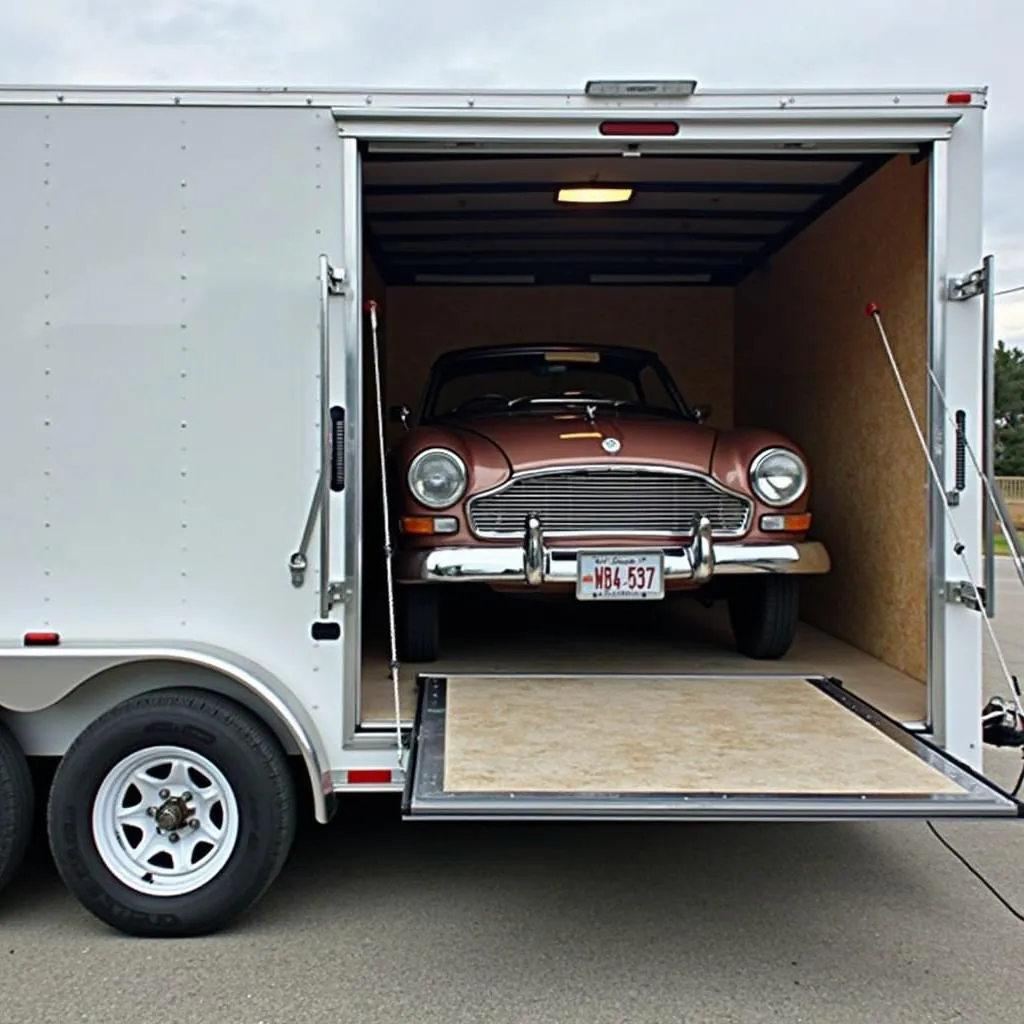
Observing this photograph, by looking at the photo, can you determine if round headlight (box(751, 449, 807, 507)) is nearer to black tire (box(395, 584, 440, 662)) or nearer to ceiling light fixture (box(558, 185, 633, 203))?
black tire (box(395, 584, 440, 662))

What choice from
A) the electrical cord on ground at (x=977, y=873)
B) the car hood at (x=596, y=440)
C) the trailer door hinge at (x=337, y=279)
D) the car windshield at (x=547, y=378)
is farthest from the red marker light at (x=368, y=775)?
the car windshield at (x=547, y=378)

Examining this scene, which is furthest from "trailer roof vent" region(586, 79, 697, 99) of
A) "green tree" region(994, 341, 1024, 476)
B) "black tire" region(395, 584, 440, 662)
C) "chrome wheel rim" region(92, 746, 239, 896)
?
"green tree" region(994, 341, 1024, 476)

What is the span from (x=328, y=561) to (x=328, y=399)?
57 centimetres

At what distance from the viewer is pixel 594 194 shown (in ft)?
16.9

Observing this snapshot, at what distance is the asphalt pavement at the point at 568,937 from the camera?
2869 millimetres

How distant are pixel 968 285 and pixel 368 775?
2762 mm

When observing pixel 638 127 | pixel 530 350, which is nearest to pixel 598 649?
pixel 530 350

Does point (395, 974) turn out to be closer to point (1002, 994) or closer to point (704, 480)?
point (1002, 994)

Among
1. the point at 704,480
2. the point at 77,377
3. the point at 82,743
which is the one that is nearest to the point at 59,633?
the point at 82,743

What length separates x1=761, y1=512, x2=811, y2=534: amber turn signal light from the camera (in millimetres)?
4328

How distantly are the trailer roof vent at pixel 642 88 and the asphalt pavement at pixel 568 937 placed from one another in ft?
9.66

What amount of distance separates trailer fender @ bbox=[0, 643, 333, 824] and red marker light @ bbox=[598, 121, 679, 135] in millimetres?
2301

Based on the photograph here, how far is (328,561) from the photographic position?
A: 10.9 ft

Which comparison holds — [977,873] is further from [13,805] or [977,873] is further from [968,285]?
[13,805]
